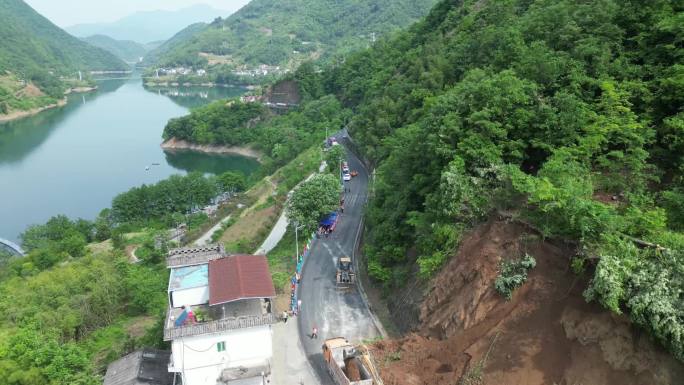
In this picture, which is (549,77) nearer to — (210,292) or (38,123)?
(210,292)

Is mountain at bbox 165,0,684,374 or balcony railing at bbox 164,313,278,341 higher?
mountain at bbox 165,0,684,374

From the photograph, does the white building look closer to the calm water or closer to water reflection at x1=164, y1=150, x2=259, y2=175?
the calm water

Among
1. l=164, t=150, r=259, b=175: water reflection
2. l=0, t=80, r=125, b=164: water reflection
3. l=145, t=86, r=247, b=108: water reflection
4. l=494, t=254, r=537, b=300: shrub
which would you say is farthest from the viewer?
l=145, t=86, r=247, b=108: water reflection

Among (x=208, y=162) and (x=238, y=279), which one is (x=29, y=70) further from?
(x=238, y=279)

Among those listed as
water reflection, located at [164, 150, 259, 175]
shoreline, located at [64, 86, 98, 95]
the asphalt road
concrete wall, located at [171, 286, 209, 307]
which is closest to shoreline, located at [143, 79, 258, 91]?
shoreline, located at [64, 86, 98, 95]

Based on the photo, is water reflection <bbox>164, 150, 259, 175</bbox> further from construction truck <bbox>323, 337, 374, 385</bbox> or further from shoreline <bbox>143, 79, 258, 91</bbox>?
shoreline <bbox>143, 79, 258, 91</bbox>

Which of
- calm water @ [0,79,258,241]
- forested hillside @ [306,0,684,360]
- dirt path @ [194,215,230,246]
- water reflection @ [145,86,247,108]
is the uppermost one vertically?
forested hillside @ [306,0,684,360]

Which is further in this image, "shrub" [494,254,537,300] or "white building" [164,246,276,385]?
"white building" [164,246,276,385]

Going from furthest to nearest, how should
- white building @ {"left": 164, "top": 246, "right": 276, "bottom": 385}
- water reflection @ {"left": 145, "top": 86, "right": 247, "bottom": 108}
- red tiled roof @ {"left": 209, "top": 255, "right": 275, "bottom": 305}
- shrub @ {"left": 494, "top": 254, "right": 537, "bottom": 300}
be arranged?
1. water reflection @ {"left": 145, "top": 86, "right": 247, "bottom": 108}
2. red tiled roof @ {"left": 209, "top": 255, "right": 275, "bottom": 305}
3. white building @ {"left": 164, "top": 246, "right": 276, "bottom": 385}
4. shrub @ {"left": 494, "top": 254, "right": 537, "bottom": 300}

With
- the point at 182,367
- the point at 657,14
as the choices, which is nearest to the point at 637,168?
the point at 657,14
